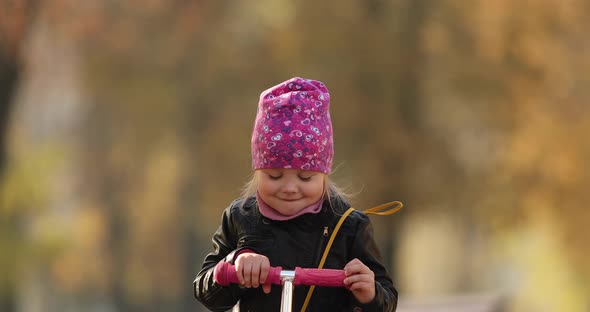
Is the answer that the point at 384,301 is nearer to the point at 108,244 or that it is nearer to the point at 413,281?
the point at 413,281

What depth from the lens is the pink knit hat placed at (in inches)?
173

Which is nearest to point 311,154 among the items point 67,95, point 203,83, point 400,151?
point 400,151

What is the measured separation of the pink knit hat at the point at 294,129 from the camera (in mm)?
4402

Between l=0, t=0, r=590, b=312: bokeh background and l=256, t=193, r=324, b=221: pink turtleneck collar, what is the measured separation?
9.78 metres

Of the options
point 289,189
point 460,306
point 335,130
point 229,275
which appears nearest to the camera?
point 229,275

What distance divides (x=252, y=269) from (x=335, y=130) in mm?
12876

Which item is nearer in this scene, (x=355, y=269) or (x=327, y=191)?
(x=355, y=269)

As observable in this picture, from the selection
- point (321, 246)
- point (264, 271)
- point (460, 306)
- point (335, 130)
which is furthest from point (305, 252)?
point (335, 130)

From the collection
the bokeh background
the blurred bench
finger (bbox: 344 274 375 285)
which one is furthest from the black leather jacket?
the bokeh background

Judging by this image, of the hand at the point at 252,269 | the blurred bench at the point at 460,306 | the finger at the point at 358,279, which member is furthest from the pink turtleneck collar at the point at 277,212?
the blurred bench at the point at 460,306

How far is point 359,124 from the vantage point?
56.4ft

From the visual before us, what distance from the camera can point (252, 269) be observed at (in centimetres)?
420

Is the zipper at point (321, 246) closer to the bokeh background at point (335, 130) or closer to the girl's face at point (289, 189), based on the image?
the girl's face at point (289, 189)

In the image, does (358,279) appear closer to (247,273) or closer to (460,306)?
(247,273)
